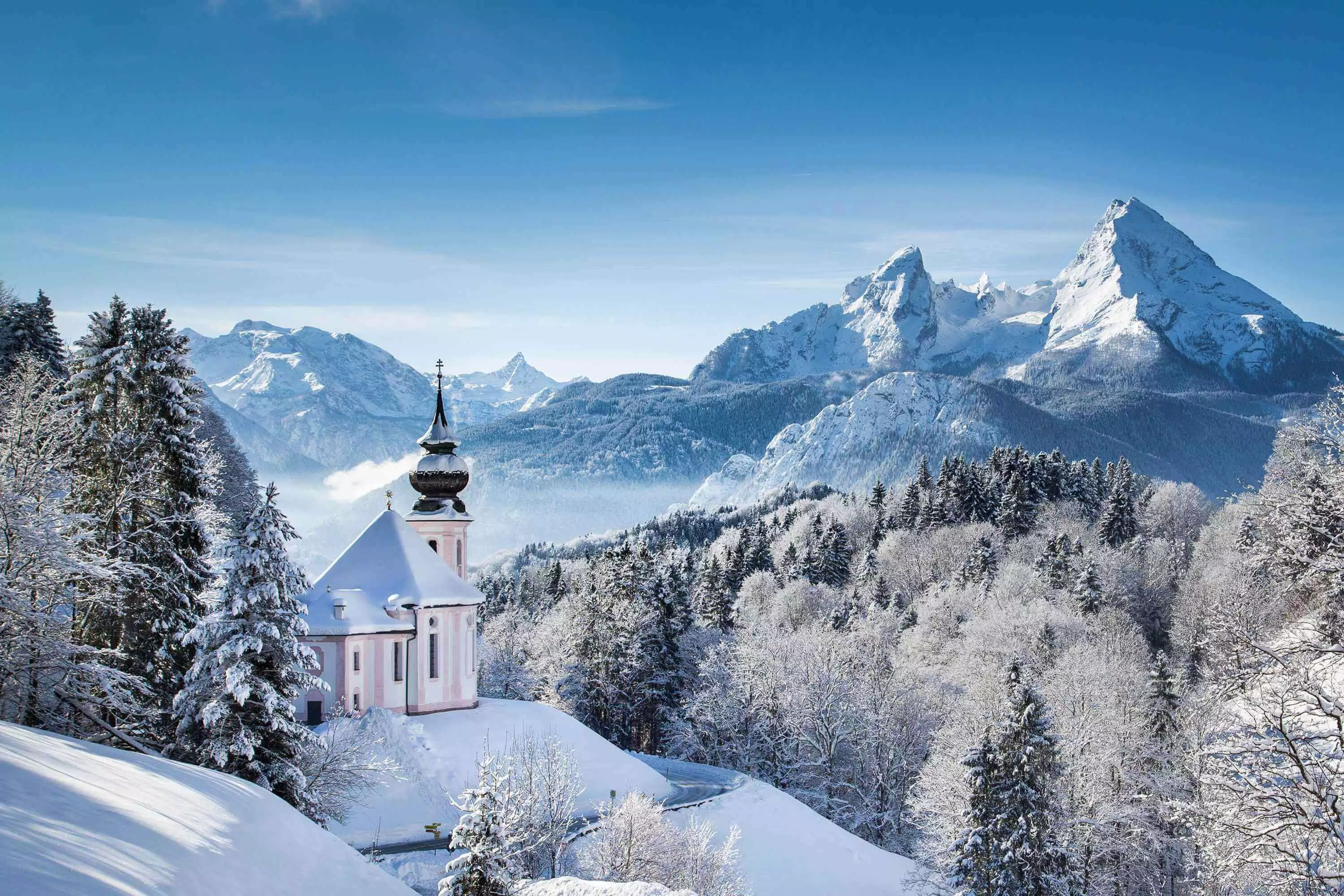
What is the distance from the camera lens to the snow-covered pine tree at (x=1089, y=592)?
6469 cm

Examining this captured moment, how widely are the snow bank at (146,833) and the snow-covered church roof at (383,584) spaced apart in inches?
829

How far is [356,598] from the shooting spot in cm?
3822

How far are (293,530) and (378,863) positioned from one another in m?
9.83

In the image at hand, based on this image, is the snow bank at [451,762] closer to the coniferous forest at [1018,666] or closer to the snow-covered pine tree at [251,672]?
the snow-covered pine tree at [251,672]

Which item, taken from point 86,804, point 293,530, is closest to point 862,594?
point 293,530

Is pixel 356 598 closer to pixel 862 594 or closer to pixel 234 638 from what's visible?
pixel 234 638

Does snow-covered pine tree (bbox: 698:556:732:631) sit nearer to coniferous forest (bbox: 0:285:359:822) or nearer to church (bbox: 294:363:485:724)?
church (bbox: 294:363:485:724)

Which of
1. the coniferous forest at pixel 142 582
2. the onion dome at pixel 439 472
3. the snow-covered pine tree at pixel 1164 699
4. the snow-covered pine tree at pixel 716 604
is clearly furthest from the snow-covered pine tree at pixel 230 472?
the snow-covered pine tree at pixel 1164 699

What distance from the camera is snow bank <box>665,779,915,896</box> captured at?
33.9 meters

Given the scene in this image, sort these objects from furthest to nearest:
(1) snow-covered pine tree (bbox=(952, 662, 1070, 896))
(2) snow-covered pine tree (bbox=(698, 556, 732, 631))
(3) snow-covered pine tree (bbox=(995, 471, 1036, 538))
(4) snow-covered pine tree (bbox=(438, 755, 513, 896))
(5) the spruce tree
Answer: (3) snow-covered pine tree (bbox=(995, 471, 1036, 538)), (5) the spruce tree, (2) snow-covered pine tree (bbox=(698, 556, 732, 631)), (1) snow-covered pine tree (bbox=(952, 662, 1070, 896)), (4) snow-covered pine tree (bbox=(438, 755, 513, 896))

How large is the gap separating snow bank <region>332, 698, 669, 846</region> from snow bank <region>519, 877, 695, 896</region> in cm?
969

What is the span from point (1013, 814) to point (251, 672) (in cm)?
2125

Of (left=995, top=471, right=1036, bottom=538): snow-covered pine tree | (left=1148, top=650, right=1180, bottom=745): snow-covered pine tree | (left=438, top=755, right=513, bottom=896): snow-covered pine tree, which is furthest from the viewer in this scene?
(left=995, top=471, right=1036, bottom=538): snow-covered pine tree

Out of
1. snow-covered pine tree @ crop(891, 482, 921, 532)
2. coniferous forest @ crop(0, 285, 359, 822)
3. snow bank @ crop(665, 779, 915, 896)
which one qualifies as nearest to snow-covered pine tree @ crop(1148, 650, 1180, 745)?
snow bank @ crop(665, 779, 915, 896)
